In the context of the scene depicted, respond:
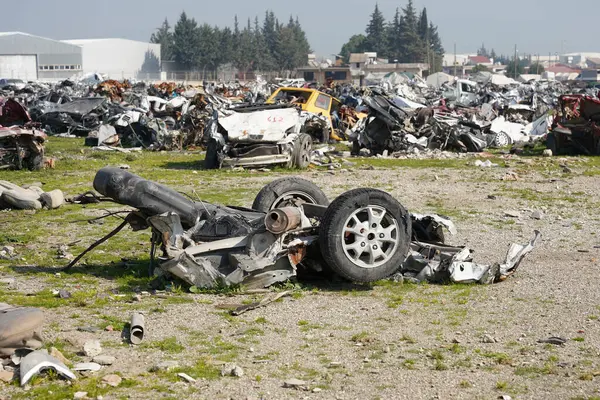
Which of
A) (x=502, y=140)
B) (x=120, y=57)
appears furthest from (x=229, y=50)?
(x=502, y=140)

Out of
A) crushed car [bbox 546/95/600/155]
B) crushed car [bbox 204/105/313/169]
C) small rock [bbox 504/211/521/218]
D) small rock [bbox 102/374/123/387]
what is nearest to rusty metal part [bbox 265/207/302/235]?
small rock [bbox 102/374/123/387]

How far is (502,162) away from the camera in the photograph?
65.7ft

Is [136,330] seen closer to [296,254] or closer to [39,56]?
[296,254]

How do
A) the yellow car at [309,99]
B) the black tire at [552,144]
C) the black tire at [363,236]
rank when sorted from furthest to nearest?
the yellow car at [309,99], the black tire at [552,144], the black tire at [363,236]

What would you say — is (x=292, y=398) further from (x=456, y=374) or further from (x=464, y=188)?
(x=464, y=188)

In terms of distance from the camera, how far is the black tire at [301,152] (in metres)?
17.7

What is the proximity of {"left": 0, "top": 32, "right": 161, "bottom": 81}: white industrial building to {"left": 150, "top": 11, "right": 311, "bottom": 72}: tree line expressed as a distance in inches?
323

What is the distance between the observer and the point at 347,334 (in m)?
6.38

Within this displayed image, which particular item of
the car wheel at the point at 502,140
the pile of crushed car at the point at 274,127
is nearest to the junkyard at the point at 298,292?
the pile of crushed car at the point at 274,127

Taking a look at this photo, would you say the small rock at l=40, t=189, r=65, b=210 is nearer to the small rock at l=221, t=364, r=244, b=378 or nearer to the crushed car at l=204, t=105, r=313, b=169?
the crushed car at l=204, t=105, r=313, b=169

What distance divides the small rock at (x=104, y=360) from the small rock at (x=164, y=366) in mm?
288

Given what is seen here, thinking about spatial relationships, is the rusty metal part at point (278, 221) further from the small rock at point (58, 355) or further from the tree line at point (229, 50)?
the tree line at point (229, 50)

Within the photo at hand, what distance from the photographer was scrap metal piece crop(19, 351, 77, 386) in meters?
5.21

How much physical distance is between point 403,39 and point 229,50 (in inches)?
1386
